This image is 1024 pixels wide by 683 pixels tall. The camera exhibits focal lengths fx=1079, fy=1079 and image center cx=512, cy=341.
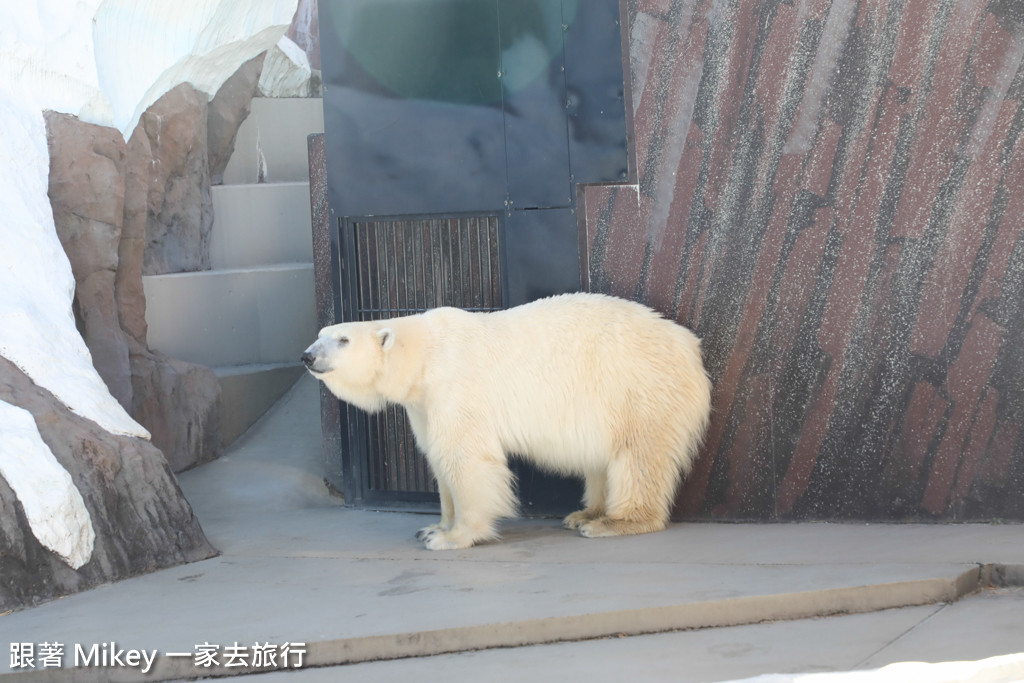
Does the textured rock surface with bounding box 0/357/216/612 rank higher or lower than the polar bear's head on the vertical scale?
lower

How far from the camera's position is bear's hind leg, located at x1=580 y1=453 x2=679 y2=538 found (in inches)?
188

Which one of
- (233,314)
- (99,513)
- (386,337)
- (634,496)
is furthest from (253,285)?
(634,496)

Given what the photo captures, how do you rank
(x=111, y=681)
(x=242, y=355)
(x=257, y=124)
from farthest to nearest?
1. (x=257, y=124)
2. (x=242, y=355)
3. (x=111, y=681)

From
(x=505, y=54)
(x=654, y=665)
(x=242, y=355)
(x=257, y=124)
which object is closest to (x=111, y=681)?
(x=654, y=665)

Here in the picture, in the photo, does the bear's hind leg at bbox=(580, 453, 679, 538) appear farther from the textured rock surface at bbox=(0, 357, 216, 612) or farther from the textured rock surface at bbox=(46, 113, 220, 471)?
the textured rock surface at bbox=(46, 113, 220, 471)

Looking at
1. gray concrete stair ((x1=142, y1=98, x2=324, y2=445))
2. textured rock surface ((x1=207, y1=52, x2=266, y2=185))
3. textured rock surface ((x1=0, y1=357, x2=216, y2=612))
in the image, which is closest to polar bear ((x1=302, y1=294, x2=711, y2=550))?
textured rock surface ((x1=0, y1=357, x2=216, y2=612))

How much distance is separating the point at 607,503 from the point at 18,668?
99.2 inches

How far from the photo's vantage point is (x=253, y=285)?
8211mm

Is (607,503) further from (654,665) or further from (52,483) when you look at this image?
(52,483)

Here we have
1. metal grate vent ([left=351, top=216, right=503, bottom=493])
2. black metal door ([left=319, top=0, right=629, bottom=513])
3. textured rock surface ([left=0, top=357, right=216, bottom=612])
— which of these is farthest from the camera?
metal grate vent ([left=351, top=216, right=503, bottom=493])

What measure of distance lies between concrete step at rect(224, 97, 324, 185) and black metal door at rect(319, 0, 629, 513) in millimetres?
3911

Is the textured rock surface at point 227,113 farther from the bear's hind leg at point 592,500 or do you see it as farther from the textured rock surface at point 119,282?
the bear's hind leg at point 592,500

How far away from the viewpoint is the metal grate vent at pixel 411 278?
5.62m

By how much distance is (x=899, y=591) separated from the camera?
3627 mm
